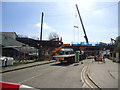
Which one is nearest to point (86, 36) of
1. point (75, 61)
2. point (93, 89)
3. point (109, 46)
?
point (109, 46)

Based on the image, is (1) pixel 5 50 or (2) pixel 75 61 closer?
(2) pixel 75 61

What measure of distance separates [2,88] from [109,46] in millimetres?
68753

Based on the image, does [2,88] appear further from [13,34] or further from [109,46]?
[109,46]

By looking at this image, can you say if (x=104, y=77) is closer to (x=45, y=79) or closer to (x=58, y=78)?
(x=58, y=78)

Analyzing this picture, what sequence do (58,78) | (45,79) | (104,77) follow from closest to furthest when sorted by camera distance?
1. (45,79)
2. (58,78)
3. (104,77)

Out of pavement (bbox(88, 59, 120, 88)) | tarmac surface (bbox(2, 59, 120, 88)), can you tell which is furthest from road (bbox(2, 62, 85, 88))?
pavement (bbox(88, 59, 120, 88))

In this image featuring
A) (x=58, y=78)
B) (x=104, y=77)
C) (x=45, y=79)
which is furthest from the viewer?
(x=104, y=77)

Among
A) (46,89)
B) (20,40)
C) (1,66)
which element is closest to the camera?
(46,89)

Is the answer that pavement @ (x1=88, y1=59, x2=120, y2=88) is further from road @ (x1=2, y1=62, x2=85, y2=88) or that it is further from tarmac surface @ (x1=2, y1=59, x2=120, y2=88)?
road @ (x1=2, y1=62, x2=85, y2=88)

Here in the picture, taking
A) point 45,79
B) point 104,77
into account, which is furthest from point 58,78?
point 104,77

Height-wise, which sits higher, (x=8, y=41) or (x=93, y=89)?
(x=8, y=41)

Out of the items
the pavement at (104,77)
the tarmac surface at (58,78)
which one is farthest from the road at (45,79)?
the pavement at (104,77)

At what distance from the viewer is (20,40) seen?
50531 millimetres

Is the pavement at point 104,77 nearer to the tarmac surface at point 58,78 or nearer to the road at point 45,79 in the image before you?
the tarmac surface at point 58,78
